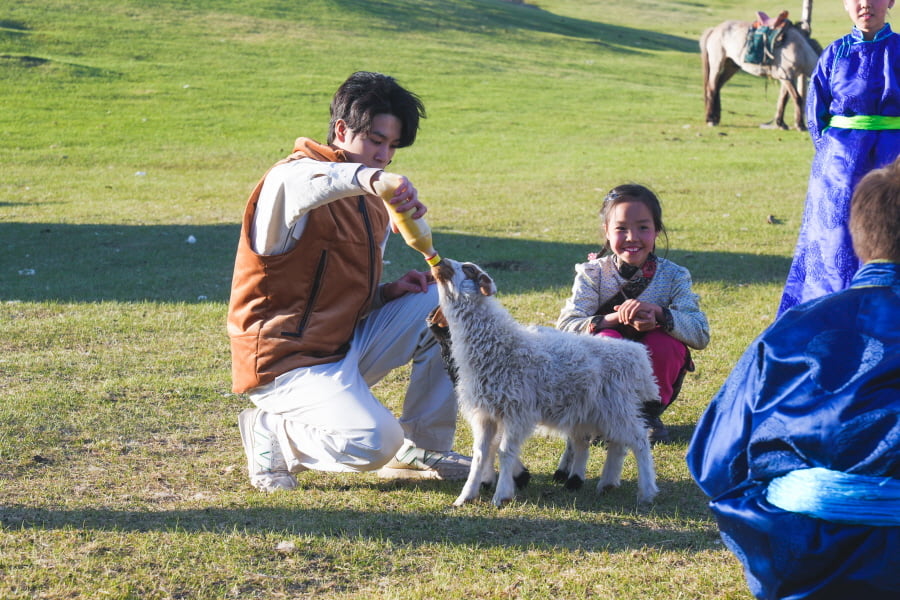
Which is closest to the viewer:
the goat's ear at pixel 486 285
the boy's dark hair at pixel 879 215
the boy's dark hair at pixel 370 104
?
the boy's dark hair at pixel 879 215

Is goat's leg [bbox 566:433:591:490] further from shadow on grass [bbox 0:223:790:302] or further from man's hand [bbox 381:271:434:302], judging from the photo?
shadow on grass [bbox 0:223:790:302]

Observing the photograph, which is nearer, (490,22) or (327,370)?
(327,370)

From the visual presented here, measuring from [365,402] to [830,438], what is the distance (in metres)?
2.24

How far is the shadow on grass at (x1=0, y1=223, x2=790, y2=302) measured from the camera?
28.1 feet

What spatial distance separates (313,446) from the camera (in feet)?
14.1

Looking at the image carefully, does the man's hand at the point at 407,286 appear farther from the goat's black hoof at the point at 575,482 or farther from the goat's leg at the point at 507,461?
the goat's black hoof at the point at 575,482

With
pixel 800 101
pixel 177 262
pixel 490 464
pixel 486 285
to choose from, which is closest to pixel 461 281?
pixel 486 285

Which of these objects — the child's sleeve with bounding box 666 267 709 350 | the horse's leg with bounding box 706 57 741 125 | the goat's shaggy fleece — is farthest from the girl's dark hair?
the horse's leg with bounding box 706 57 741 125

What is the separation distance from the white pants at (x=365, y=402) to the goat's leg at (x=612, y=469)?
793 millimetres

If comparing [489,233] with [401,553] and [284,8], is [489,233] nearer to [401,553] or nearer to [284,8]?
[401,553]

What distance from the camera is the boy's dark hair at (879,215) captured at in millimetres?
2529

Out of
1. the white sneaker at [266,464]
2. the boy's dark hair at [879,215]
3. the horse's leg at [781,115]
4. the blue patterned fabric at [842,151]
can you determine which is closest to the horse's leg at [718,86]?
the horse's leg at [781,115]

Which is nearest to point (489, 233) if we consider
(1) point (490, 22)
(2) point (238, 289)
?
(2) point (238, 289)

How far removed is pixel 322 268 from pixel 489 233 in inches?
284
